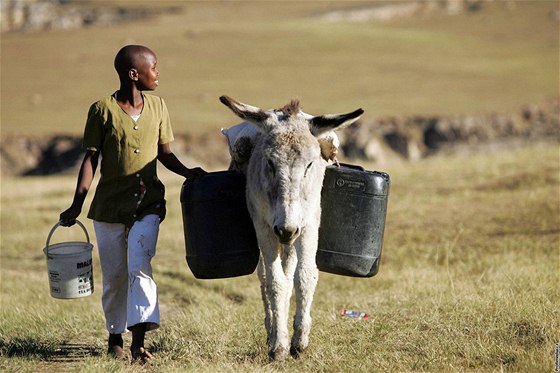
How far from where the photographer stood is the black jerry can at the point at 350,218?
6852 mm

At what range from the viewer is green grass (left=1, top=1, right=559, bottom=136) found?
40.9 metres

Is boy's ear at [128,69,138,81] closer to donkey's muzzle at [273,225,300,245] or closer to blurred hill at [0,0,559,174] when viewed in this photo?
donkey's muzzle at [273,225,300,245]

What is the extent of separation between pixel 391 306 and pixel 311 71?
4434 centimetres

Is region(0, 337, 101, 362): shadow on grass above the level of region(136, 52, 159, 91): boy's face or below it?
below

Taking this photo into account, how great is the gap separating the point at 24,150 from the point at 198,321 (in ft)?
94.8

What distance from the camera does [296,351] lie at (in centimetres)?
636

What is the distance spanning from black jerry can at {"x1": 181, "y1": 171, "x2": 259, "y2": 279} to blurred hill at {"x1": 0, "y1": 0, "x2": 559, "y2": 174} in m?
24.1

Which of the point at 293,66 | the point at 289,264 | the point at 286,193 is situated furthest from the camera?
the point at 293,66

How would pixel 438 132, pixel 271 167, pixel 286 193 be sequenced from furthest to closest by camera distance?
pixel 438 132
pixel 271 167
pixel 286 193

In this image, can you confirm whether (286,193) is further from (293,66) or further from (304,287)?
(293,66)

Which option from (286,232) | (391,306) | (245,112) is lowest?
(391,306)

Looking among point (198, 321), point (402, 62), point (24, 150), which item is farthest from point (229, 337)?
point (402, 62)

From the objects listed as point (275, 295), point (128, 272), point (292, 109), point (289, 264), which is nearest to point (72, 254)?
point (128, 272)

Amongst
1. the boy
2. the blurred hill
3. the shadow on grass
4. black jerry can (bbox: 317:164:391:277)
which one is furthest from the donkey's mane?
the blurred hill
